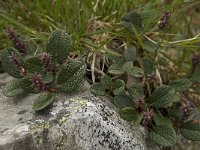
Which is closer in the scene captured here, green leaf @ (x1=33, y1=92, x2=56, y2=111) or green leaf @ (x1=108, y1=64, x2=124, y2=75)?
green leaf @ (x1=33, y1=92, x2=56, y2=111)

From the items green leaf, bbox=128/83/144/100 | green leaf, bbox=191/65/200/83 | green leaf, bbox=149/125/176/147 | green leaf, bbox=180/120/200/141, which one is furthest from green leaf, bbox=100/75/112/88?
green leaf, bbox=191/65/200/83

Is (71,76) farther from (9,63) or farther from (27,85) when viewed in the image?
(9,63)

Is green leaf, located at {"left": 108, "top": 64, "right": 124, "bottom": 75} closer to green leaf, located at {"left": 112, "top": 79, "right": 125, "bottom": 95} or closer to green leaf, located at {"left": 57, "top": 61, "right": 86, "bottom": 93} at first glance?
green leaf, located at {"left": 112, "top": 79, "right": 125, "bottom": 95}

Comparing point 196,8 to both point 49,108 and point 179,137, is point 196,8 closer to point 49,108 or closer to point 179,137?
point 179,137

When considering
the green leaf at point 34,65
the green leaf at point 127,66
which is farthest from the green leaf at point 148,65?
the green leaf at point 34,65

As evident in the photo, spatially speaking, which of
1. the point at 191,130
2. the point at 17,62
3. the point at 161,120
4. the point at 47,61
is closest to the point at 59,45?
the point at 47,61

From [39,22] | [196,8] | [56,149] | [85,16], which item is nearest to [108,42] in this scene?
[85,16]
